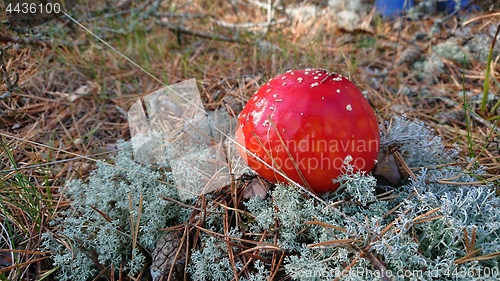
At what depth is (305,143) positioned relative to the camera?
1.58 metres

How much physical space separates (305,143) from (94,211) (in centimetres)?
115

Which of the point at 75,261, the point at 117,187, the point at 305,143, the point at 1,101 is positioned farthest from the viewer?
the point at 1,101

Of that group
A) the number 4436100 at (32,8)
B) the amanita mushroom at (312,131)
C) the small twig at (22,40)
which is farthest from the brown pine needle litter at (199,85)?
the amanita mushroom at (312,131)

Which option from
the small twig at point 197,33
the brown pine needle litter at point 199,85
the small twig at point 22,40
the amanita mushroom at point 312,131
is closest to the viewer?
the amanita mushroom at point 312,131

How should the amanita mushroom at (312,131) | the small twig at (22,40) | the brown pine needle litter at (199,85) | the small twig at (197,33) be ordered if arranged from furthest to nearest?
the small twig at (197,33) → the small twig at (22,40) → the brown pine needle litter at (199,85) → the amanita mushroom at (312,131)

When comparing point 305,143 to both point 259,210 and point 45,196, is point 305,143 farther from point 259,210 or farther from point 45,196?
point 45,196

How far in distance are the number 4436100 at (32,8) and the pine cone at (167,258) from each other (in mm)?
2384

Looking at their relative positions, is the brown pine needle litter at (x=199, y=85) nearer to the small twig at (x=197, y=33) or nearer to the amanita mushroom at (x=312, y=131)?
the small twig at (x=197, y=33)

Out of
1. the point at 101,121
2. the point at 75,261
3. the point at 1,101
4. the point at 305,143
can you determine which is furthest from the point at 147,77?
the point at 305,143

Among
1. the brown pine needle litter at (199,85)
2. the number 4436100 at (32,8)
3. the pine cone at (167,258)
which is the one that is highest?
the number 4436100 at (32,8)

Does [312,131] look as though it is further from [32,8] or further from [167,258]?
[32,8]

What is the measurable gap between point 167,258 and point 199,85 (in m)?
1.54

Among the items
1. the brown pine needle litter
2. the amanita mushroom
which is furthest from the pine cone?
the amanita mushroom

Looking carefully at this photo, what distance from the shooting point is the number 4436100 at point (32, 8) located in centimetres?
302
